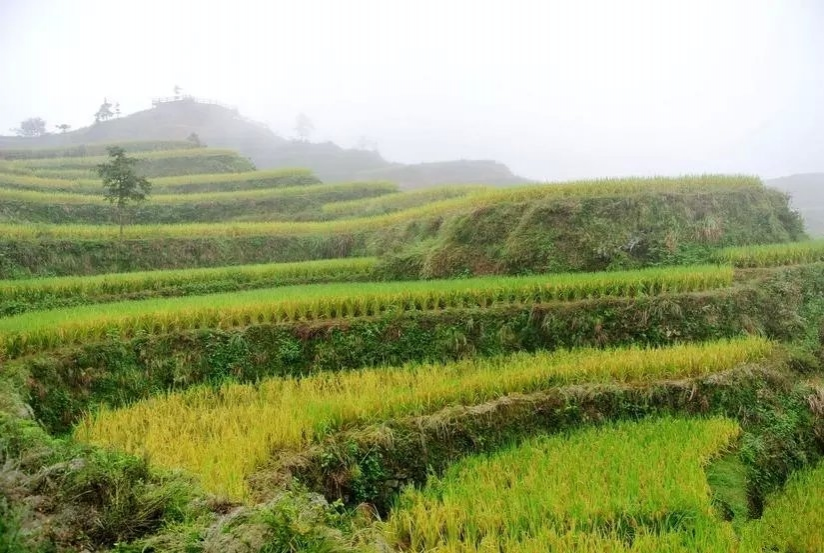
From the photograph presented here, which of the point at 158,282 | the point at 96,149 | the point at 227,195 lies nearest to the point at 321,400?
the point at 158,282

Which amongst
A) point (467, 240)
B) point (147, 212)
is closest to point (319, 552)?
point (467, 240)

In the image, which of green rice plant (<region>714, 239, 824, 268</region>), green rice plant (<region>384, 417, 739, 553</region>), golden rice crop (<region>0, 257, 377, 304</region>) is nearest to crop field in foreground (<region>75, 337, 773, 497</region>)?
green rice plant (<region>384, 417, 739, 553</region>)

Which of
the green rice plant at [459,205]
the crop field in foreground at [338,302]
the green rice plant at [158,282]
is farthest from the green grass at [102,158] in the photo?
the crop field in foreground at [338,302]

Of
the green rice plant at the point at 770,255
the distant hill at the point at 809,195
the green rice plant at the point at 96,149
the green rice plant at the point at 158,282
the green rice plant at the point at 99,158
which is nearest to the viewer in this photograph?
the green rice plant at the point at 158,282

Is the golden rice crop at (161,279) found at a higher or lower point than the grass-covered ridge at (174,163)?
lower

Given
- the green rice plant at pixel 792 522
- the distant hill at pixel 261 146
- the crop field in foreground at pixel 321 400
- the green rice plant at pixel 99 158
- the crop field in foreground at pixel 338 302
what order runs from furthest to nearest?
the distant hill at pixel 261 146
the green rice plant at pixel 99 158
the crop field in foreground at pixel 338 302
the crop field in foreground at pixel 321 400
the green rice plant at pixel 792 522

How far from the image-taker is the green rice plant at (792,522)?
4.48 m

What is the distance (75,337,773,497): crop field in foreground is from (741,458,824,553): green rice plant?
2118mm

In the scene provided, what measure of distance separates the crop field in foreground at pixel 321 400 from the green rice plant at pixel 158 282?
5171 mm

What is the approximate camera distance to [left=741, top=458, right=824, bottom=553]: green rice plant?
14.7ft

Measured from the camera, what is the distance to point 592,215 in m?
13.5

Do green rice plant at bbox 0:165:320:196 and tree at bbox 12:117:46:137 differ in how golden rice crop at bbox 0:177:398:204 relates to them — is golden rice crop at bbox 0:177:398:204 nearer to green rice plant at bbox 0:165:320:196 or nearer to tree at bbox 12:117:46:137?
green rice plant at bbox 0:165:320:196

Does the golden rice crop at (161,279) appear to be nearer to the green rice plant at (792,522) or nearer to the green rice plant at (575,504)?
the green rice plant at (575,504)

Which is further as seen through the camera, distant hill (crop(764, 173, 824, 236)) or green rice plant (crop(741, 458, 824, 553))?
distant hill (crop(764, 173, 824, 236))
